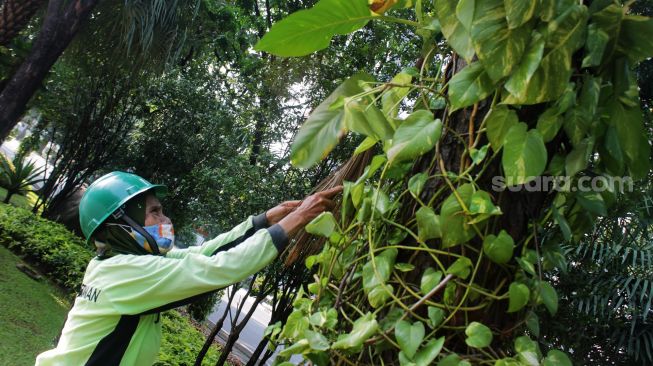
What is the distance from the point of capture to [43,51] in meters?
5.34

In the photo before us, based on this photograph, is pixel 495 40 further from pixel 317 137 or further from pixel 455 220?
pixel 317 137

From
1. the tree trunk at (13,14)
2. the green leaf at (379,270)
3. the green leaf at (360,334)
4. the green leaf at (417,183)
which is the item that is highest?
the tree trunk at (13,14)

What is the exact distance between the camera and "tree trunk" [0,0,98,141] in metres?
5.29

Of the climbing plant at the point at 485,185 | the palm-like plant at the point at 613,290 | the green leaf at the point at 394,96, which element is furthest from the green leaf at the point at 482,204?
the palm-like plant at the point at 613,290

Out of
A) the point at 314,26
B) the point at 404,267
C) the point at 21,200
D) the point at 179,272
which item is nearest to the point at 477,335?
the point at 404,267

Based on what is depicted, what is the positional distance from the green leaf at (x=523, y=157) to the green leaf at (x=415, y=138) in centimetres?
12

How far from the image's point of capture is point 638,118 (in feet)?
2.89

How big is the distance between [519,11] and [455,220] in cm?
34

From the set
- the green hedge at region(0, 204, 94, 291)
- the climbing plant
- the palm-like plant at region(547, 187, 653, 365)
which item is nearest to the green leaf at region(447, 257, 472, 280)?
the climbing plant

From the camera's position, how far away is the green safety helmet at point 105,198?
1978 millimetres

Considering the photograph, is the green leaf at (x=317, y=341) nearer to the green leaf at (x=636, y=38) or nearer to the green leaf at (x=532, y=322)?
the green leaf at (x=532, y=322)

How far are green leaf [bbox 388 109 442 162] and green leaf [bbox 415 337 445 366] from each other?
0.31m

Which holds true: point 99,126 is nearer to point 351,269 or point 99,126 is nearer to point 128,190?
point 128,190

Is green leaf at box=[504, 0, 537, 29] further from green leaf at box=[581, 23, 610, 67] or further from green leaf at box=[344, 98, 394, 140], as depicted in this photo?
green leaf at box=[344, 98, 394, 140]
